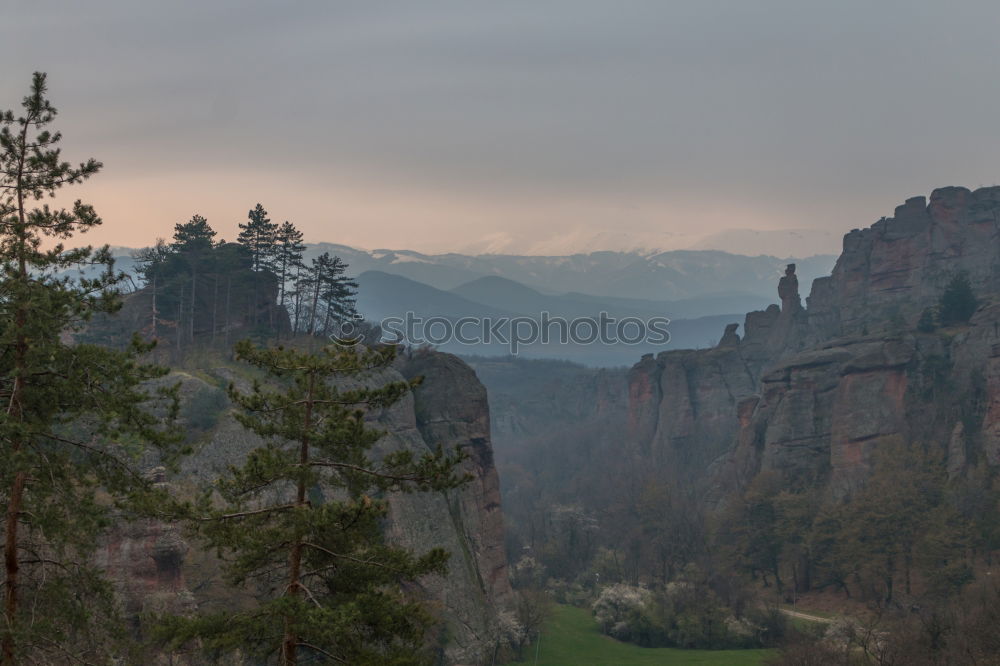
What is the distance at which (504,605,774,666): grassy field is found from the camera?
188 feet

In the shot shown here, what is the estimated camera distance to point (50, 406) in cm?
1656

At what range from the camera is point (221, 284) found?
212 feet

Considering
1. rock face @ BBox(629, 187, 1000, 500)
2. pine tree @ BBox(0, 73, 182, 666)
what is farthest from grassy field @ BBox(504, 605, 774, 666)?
pine tree @ BBox(0, 73, 182, 666)

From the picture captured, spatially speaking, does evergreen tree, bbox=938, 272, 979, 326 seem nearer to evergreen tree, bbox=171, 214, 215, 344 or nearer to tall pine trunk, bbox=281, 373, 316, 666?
evergreen tree, bbox=171, 214, 215, 344

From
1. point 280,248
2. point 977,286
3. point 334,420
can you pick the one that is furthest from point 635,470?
point 334,420

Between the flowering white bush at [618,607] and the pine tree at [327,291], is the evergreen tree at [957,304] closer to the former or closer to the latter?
the flowering white bush at [618,607]

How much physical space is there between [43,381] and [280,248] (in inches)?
1990

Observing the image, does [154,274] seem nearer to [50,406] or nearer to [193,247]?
[193,247]

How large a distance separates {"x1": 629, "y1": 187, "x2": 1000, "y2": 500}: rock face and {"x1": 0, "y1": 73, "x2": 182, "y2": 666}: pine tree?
72.4 m

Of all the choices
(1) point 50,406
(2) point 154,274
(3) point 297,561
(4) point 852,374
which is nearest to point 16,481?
(1) point 50,406

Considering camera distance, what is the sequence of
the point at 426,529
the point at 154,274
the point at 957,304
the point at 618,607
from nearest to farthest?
1. the point at 426,529
2. the point at 154,274
3. the point at 618,607
4. the point at 957,304

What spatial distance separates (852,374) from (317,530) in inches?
3102

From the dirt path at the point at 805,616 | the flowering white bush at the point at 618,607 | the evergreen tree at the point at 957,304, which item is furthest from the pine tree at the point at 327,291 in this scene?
the evergreen tree at the point at 957,304

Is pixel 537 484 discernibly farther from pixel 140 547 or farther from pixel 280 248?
pixel 140 547
